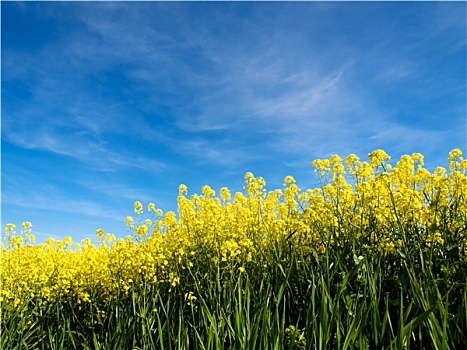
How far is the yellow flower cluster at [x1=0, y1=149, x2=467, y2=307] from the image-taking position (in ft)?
15.0

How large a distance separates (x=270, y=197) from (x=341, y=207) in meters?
1.52

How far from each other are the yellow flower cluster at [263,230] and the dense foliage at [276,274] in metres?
0.02

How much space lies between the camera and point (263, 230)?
5742mm

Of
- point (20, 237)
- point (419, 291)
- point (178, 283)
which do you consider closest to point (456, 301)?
point (419, 291)

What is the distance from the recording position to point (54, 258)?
267 inches

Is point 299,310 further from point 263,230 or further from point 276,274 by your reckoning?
point 263,230

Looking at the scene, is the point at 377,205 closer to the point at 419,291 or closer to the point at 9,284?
the point at 419,291

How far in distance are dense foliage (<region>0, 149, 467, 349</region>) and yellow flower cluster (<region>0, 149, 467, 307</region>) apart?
19 millimetres

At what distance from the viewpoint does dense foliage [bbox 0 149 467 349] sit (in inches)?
137

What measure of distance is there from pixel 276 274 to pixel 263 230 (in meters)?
1.41

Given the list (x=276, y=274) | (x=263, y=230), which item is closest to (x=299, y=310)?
(x=276, y=274)

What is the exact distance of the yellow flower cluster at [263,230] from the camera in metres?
4.56

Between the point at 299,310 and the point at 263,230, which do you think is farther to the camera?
the point at 263,230

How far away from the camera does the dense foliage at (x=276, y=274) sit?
3492 millimetres
